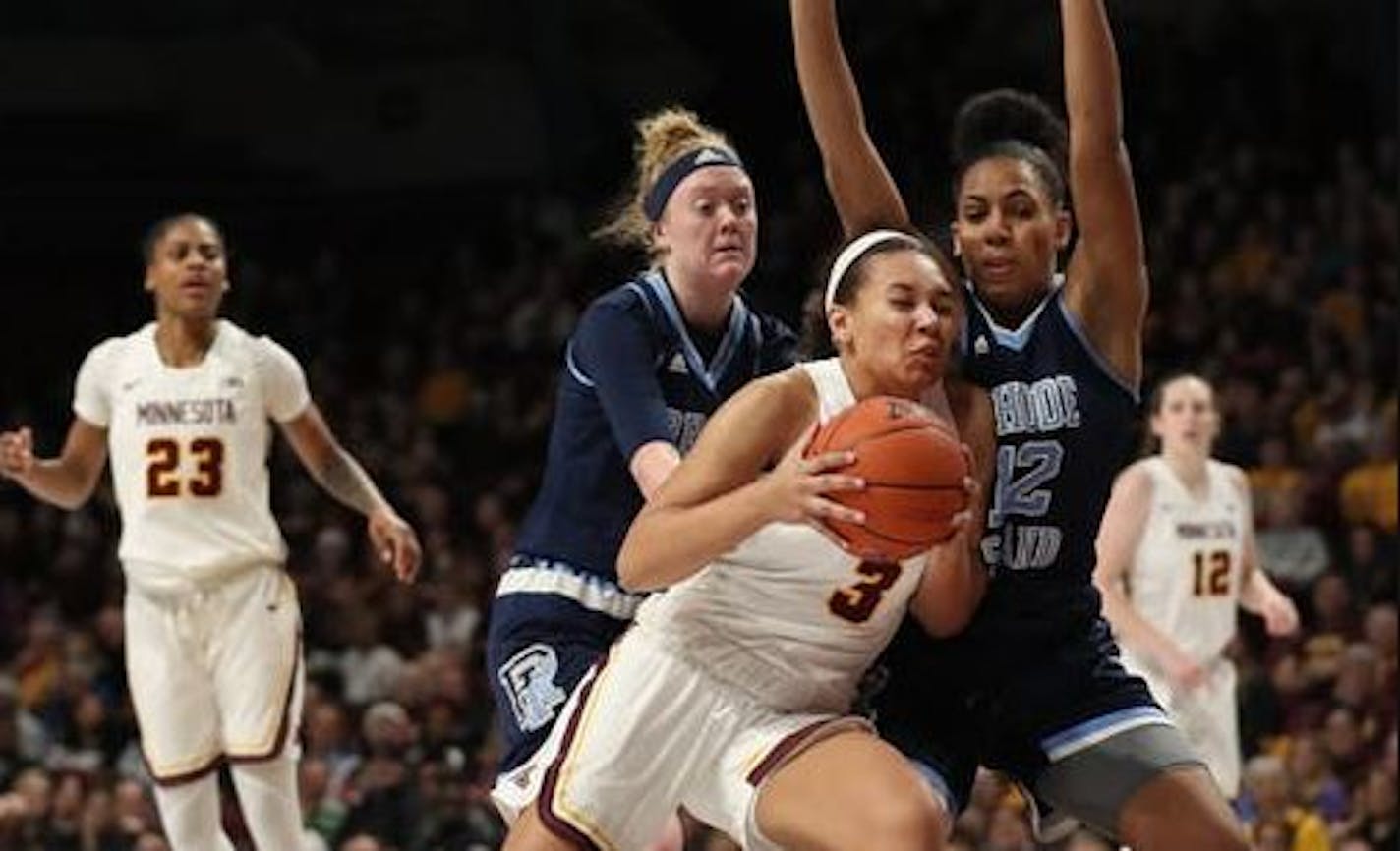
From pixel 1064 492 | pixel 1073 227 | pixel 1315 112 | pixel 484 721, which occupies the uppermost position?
pixel 1315 112

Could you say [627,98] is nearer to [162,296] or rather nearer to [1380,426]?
[1380,426]

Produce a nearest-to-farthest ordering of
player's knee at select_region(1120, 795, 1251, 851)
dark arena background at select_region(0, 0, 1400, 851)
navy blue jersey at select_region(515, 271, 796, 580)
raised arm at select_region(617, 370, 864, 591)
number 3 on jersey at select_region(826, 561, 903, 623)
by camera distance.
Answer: raised arm at select_region(617, 370, 864, 591)
number 3 on jersey at select_region(826, 561, 903, 623)
player's knee at select_region(1120, 795, 1251, 851)
navy blue jersey at select_region(515, 271, 796, 580)
dark arena background at select_region(0, 0, 1400, 851)

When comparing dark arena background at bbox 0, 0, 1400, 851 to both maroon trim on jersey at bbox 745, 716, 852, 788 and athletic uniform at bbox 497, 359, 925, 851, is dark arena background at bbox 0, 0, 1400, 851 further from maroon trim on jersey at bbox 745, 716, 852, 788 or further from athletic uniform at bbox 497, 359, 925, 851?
maroon trim on jersey at bbox 745, 716, 852, 788

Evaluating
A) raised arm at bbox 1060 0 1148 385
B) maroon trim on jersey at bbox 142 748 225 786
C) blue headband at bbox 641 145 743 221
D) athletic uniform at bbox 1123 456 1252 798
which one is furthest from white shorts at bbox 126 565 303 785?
athletic uniform at bbox 1123 456 1252 798

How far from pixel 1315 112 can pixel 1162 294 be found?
78.3 inches

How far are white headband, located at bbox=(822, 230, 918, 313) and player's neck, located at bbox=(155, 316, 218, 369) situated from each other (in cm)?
318

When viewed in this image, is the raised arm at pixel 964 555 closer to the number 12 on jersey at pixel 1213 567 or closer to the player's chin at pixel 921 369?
the player's chin at pixel 921 369

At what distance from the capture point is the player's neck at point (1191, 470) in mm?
10484

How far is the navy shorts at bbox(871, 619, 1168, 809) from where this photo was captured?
566cm

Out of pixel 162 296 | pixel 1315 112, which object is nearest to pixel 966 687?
pixel 162 296

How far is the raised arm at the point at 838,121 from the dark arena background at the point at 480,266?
16.3 ft

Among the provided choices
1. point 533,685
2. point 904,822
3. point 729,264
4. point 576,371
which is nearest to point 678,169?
point 729,264

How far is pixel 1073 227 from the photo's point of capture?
645 centimetres

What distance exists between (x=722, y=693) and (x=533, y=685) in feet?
2.79
